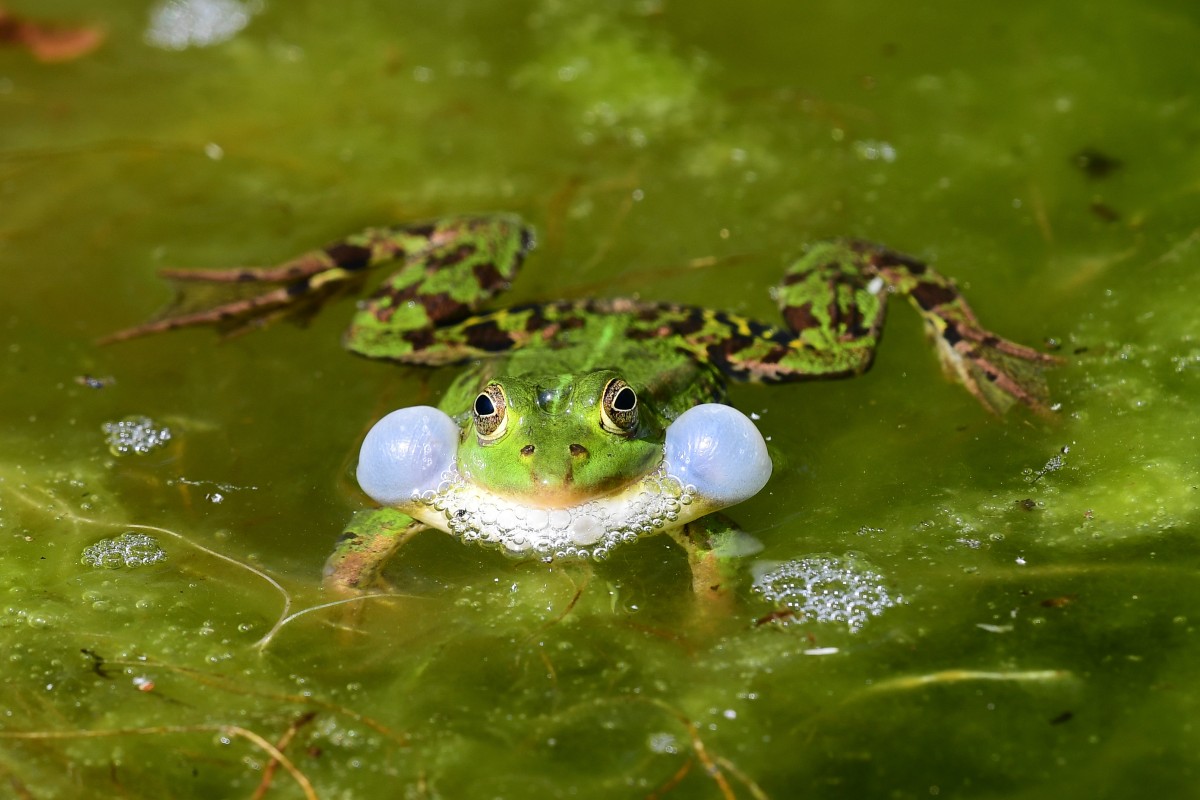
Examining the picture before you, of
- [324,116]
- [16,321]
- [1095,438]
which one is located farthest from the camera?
[324,116]

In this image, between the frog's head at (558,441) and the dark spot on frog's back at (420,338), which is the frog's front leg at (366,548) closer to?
the frog's head at (558,441)

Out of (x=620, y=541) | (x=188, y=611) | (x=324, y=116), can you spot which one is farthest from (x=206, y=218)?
(x=620, y=541)

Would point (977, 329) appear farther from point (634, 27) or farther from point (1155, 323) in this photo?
point (634, 27)

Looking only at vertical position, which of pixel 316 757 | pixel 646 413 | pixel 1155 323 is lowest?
pixel 316 757

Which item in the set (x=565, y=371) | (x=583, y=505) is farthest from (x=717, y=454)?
(x=565, y=371)

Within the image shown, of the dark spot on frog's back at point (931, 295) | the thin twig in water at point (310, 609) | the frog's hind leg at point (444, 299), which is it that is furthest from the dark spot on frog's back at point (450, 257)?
the dark spot on frog's back at point (931, 295)

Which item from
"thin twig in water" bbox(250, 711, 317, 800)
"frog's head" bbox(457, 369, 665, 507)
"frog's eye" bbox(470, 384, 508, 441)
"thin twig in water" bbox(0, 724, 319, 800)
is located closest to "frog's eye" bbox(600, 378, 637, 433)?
"frog's head" bbox(457, 369, 665, 507)

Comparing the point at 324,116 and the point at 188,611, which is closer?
the point at 188,611
